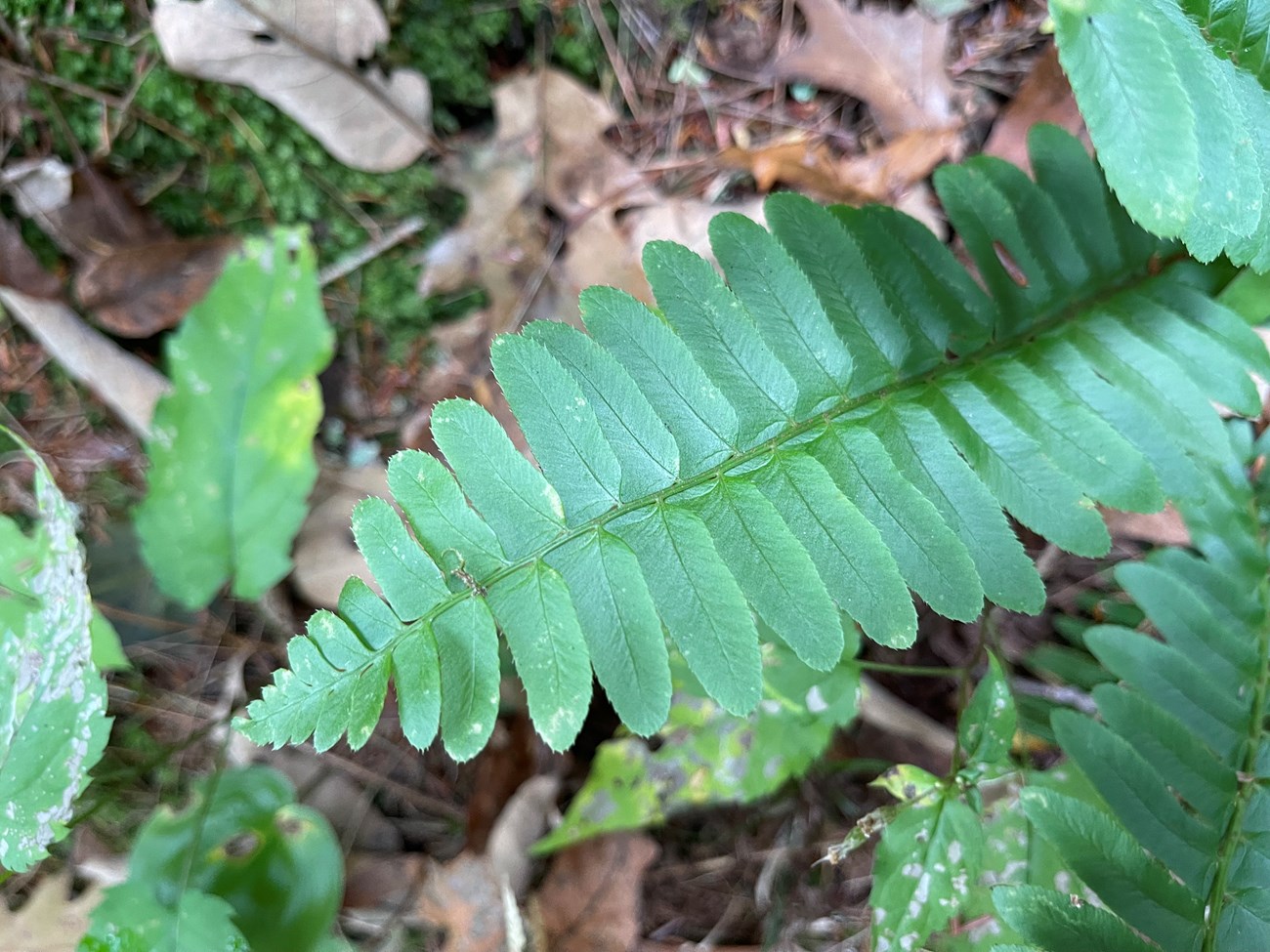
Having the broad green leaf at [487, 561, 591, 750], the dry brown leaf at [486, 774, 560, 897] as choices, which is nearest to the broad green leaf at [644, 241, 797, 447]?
the broad green leaf at [487, 561, 591, 750]

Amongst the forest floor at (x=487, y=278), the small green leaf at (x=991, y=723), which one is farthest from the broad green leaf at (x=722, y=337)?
the forest floor at (x=487, y=278)

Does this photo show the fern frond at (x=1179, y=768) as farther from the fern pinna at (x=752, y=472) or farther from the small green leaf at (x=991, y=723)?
the fern pinna at (x=752, y=472)

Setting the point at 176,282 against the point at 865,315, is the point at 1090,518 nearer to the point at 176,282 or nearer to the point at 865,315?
the point at 865,315

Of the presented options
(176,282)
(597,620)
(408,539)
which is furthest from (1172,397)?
(176,282)

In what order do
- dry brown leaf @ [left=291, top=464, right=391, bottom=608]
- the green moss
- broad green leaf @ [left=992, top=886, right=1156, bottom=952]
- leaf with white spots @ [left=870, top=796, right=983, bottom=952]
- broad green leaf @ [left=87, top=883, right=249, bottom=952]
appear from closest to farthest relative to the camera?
broad green leaf @ [left=992, top=886, right=1156, bottom=952], leaf with white spots @ [left=870, top=796, right=983, bottom=952], broad green leaf @ [left=87, top=883, right=249, bottom=952], the green moss, dry brown leaf @ [left=291, top=464, right=391, bottom=608]

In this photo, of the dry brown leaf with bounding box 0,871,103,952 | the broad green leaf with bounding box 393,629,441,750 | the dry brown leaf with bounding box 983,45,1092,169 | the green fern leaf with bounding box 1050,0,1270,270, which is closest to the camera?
the green fern leaf with bounding box 1050,0,1270,270

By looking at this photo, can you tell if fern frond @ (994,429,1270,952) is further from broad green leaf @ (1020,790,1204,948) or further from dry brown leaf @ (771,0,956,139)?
dry brown leaf @ (771,0,956,139)

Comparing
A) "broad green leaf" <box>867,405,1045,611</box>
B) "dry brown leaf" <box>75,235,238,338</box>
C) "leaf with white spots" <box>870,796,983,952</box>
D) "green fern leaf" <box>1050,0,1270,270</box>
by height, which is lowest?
"dry brown leaf" <box>75,235,238,338</box>

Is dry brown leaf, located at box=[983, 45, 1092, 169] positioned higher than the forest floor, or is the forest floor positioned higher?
dry brown leaf, located at box=[983, 45, 1092, 169]
